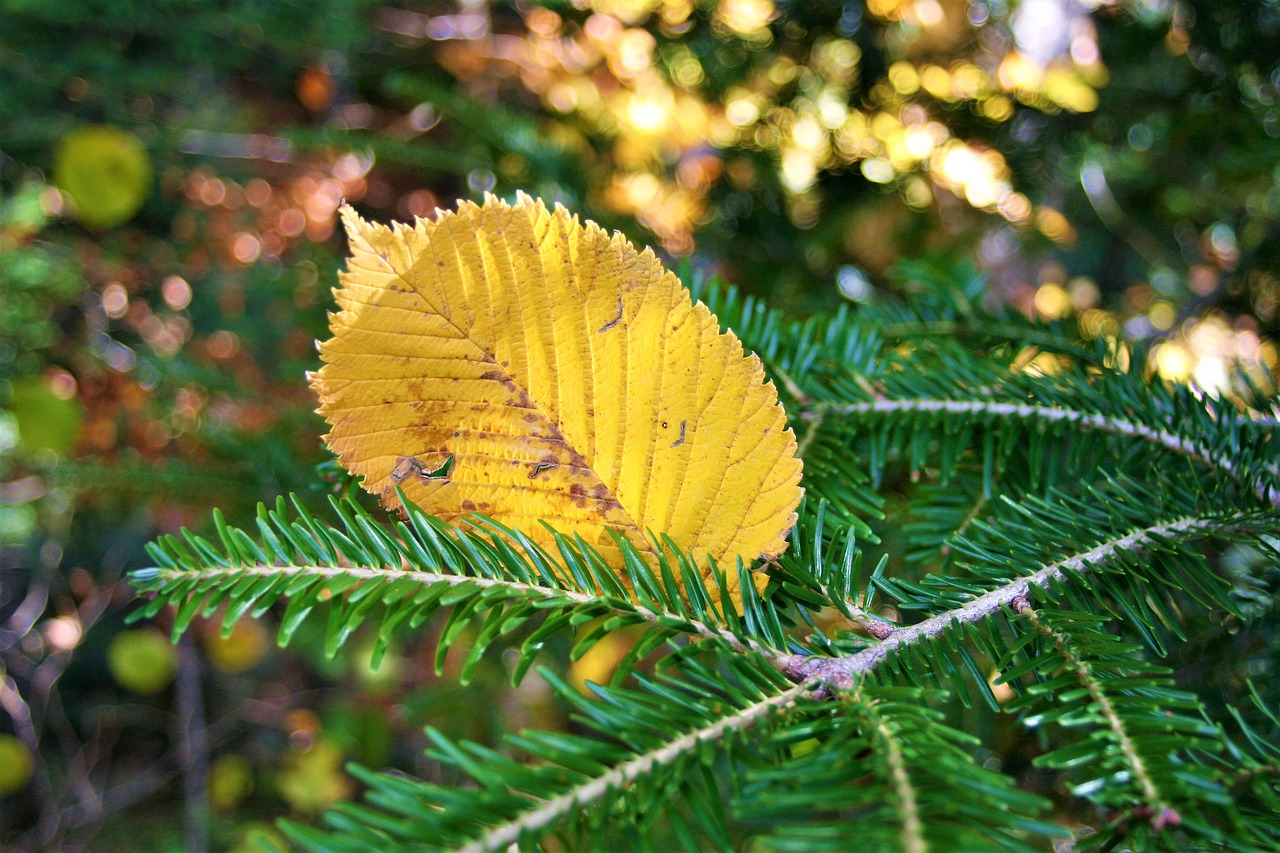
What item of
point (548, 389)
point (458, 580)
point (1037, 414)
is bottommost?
point (458, 580)

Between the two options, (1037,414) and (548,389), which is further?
(1037,414)

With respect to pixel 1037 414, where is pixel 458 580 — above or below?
below

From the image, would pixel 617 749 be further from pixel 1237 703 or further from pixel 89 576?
pixel 89 576

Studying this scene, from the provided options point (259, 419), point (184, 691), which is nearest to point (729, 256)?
point (259, 419)

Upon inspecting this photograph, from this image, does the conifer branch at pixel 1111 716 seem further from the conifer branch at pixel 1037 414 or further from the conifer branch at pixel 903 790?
the conifer branch at pixel 1037 414

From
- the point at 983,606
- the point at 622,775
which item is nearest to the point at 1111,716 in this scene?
the point at 983,606

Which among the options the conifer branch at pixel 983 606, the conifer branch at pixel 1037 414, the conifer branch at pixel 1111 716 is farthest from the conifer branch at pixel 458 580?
the conifer branch at pixel 1037 414

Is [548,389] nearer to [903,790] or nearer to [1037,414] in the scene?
[903,790]
